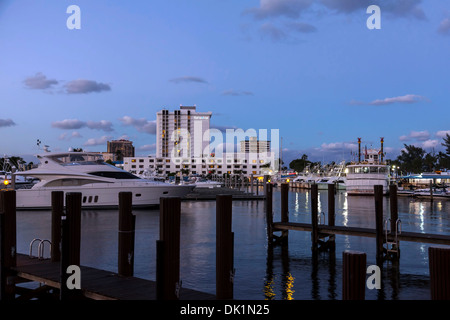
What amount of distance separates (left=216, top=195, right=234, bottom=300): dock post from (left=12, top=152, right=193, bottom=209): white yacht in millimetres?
33339

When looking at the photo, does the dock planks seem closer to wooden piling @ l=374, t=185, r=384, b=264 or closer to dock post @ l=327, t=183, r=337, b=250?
wooden piling @ l=374, t=185, r=384, b=264

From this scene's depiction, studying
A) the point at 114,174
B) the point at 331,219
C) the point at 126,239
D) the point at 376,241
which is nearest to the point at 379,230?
the point at 376,241

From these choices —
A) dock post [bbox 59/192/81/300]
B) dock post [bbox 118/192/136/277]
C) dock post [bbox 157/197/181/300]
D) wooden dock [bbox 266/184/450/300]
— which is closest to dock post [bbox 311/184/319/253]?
wooden dock [bbox 266/184/450/300]

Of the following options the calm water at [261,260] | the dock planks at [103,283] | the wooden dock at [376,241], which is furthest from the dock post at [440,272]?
the calm water at [261,260]

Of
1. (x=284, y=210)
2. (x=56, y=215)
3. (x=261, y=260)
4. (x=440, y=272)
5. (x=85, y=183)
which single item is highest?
(x=85, y=183)

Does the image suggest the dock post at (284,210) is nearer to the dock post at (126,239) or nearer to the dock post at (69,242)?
the dock post at (126,239)

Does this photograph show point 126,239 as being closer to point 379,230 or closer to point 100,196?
point 379,230

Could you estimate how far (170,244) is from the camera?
8648mm

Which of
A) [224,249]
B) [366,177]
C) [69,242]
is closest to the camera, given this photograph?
[224,249]

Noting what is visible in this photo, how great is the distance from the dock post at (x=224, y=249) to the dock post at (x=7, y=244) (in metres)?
6.06

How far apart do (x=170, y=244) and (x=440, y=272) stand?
480cm

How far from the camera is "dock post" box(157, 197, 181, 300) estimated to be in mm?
8383

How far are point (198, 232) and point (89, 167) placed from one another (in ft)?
58.5

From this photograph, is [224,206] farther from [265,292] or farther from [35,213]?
[35,213]
